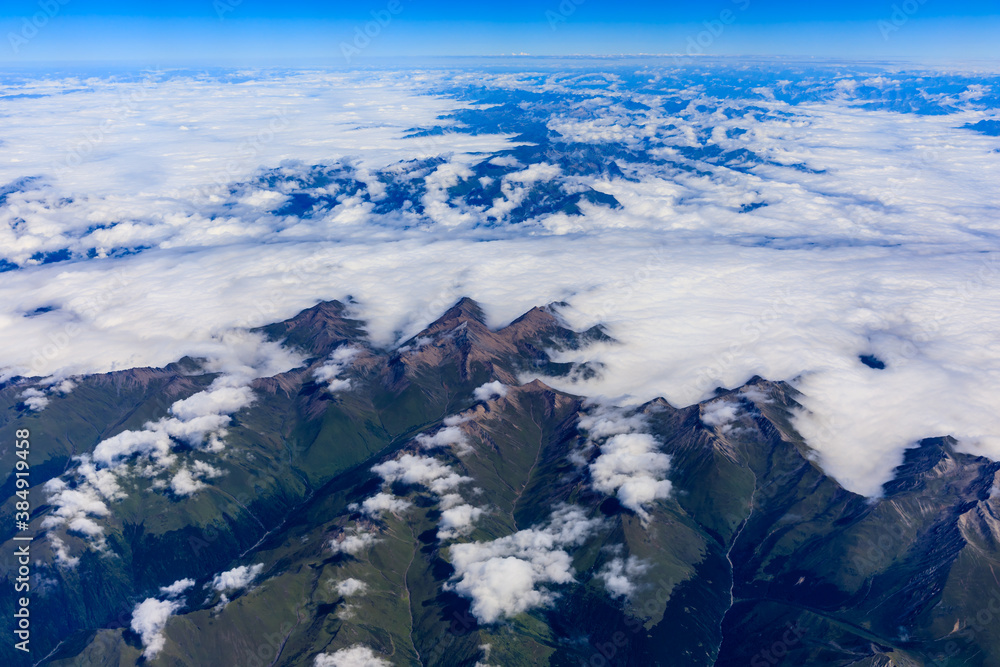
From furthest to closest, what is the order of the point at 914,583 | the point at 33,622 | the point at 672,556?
the point at 33,622 → the point at 672,556 → the point at 914,583

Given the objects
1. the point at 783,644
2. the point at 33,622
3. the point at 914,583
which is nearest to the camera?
the point at 783,644

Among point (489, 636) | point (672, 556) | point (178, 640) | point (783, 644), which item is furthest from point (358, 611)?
point (783, 644)

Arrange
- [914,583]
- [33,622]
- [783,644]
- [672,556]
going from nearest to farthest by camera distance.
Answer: [783,644]
[914,583]
[672,556]
[33,622]

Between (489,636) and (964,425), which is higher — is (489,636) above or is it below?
below

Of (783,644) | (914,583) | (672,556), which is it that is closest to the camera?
(783,644)

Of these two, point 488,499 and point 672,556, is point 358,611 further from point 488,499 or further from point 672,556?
point 672,556

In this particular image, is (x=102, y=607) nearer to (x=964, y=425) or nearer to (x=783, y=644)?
(x=783, y=644)

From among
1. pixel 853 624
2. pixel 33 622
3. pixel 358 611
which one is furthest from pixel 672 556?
pixel 33 622

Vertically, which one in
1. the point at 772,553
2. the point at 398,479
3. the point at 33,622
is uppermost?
the point at 398,479

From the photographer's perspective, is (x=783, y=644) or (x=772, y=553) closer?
(x=783, y=644)
